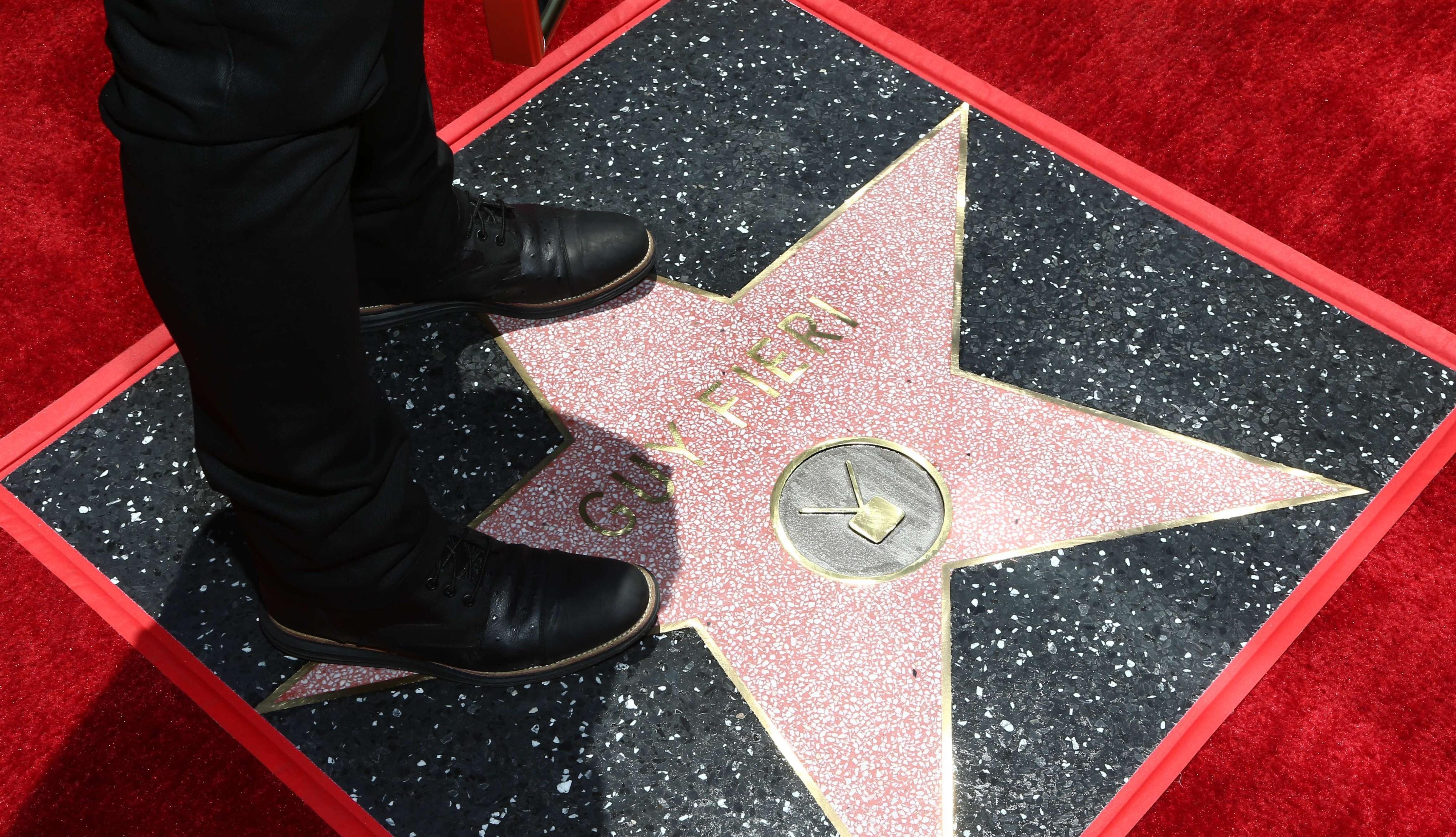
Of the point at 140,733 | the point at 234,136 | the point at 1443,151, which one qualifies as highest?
the point at 234,136

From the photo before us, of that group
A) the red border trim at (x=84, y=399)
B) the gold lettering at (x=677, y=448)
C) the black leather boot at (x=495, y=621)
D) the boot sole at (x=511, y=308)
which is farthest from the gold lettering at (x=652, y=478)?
the red border trim at (x=84, y=399)

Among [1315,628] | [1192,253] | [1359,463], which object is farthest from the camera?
[1192,253]

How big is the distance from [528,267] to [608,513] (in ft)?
1.08

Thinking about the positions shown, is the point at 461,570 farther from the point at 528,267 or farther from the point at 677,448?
the point at 528,267

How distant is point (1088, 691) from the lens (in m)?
1.18

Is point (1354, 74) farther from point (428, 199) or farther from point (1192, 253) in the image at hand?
point (428, 199)

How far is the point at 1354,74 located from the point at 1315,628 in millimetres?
921

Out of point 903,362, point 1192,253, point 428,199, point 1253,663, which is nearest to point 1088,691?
point 1253,663

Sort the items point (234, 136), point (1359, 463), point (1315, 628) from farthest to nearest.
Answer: point (1359, 463), point (1315, 628), point (234, 136)

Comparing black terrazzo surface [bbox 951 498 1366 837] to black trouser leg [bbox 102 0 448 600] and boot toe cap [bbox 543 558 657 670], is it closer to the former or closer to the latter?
boot toe cap [bbox 543 558 657 670]

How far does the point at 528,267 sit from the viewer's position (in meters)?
1.41

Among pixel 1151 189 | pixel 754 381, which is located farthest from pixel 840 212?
pixel 1151 189

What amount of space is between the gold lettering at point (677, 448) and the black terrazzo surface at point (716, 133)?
0.74 ft

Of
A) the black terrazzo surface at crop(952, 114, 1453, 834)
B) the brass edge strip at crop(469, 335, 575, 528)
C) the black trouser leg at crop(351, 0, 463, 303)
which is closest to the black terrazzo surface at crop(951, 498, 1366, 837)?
the black terrazzo surface at crop(952, 114, 1453, 834)
